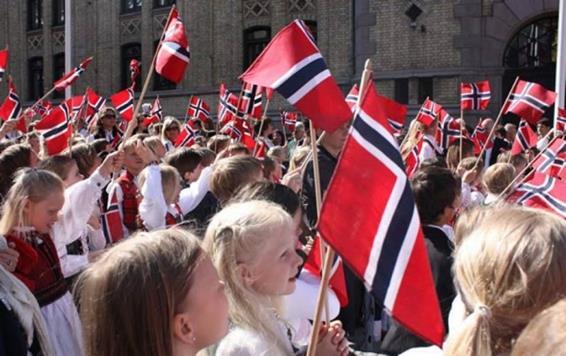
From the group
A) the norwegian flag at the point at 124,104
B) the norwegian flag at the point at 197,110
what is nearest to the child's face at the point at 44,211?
the norwegian flag at the point at 124,104

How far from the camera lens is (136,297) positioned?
6.39 feet

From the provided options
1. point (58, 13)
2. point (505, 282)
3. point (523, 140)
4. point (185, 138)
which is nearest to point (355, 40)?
point (185, 138)

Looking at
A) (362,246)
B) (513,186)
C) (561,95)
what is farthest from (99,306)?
(561,95)

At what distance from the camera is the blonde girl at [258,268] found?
103 inches

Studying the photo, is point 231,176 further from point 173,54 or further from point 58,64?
point 58,64

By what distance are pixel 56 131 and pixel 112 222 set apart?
2634 mm

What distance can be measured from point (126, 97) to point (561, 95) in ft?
21.5

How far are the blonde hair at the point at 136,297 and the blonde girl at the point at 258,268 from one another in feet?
1.98

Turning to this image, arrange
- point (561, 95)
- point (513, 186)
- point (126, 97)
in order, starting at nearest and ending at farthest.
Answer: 1. point (513, 186)
2. point (561, 95)
3. point (126, 97)

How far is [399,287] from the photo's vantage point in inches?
84.1

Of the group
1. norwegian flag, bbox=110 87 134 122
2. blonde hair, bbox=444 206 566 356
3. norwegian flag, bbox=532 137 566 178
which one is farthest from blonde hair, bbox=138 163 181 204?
norwegian flag, bbox=110 87 134 122

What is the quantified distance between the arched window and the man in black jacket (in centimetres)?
1451

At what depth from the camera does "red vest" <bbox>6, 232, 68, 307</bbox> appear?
373cm

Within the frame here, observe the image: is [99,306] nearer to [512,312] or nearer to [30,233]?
[512,312]
